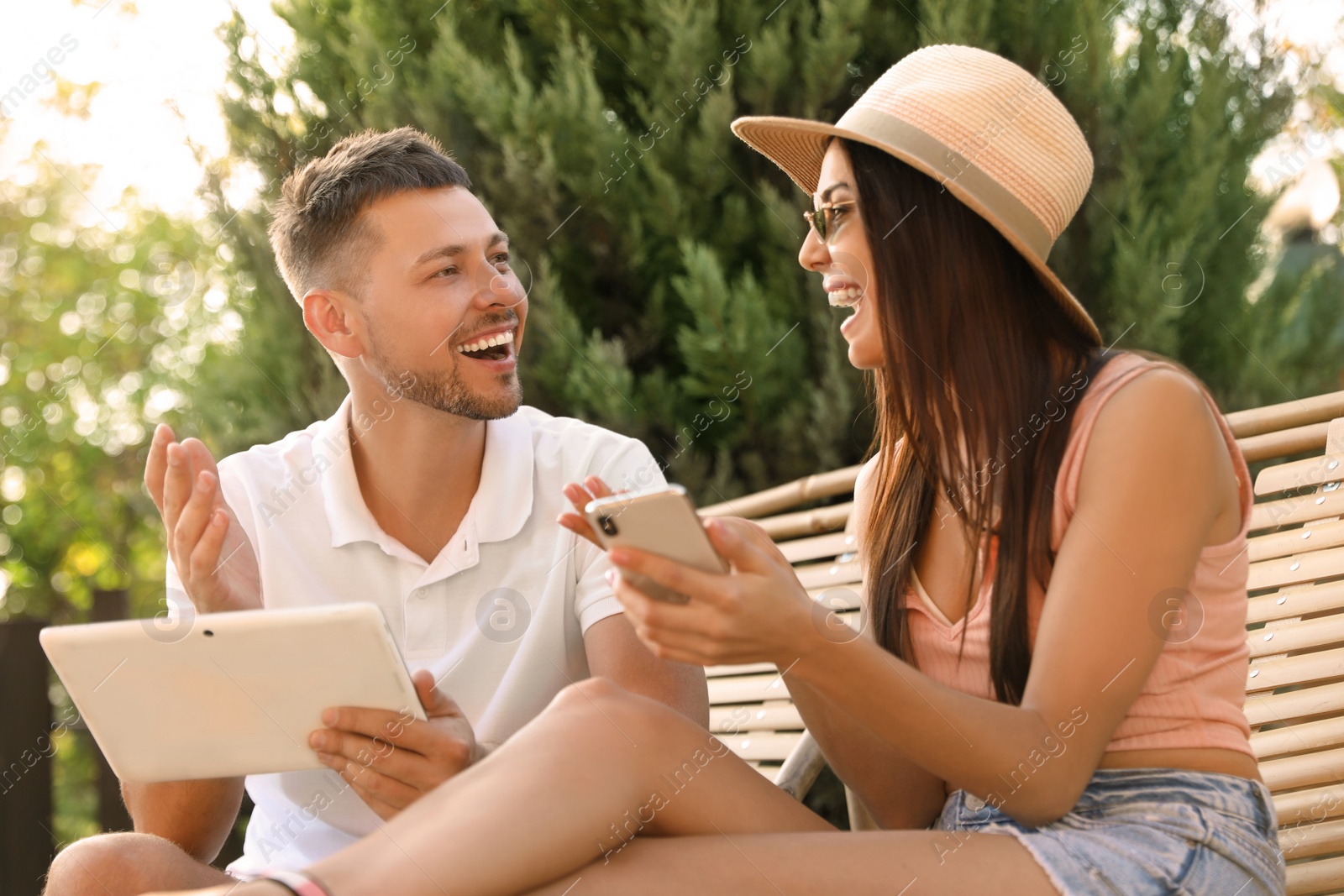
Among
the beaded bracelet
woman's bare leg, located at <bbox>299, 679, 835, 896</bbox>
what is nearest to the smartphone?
woman's bare leg, located at <bbox>299, 679, 835, 896</bbox>

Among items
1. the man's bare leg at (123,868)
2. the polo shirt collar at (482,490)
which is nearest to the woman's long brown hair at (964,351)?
the polo shirt collar at (482,490)

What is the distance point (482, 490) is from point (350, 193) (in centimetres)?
82

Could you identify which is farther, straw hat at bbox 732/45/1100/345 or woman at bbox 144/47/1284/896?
straw hat at bbox 732/45/1100/345

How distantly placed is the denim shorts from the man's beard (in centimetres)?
136

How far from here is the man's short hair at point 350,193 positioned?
2867 millimetres

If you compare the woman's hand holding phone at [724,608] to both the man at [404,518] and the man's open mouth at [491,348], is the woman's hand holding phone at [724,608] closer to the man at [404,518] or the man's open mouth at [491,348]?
the man at [404,518]

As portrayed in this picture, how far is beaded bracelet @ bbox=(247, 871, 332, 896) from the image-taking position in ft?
5.03

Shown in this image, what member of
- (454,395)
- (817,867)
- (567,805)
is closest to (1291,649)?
(817,867)

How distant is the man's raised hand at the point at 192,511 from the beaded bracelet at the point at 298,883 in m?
0.80

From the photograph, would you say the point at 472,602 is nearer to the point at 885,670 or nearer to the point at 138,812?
the point at 138,812

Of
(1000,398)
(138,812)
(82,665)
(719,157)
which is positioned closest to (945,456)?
(1000,398)

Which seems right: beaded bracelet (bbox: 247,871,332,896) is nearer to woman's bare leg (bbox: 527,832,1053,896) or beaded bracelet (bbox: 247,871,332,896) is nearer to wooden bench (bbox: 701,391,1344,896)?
woman's bare leg (bbox: 527,832,1053,896)

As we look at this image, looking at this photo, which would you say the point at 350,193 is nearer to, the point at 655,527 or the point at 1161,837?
the point at 655,527

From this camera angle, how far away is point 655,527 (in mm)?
1552
